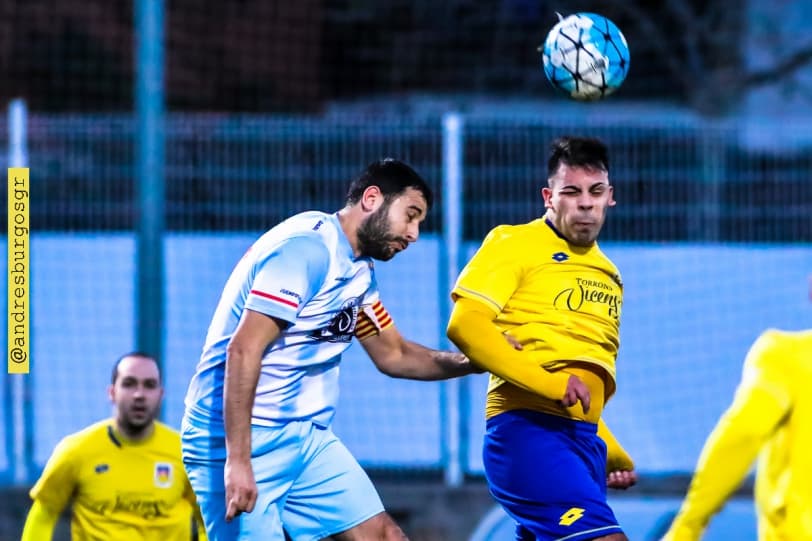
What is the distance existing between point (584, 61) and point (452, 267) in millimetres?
3340

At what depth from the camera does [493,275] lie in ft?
18.7

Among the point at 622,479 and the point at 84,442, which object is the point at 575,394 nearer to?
the point at 622,479

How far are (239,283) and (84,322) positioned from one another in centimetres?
507

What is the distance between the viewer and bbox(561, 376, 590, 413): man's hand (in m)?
5.51

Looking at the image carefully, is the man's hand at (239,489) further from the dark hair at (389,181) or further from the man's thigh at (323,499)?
the dark hair at (389,181)

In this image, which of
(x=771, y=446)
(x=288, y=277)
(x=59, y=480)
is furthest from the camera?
(x=59, y=480)

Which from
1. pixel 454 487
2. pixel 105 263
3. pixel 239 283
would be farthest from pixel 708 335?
pixel 239 283

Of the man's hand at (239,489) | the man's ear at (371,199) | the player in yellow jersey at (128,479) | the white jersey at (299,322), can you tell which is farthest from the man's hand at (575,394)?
the player in yellow jersey at (128,479)

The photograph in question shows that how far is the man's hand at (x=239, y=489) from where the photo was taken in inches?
200

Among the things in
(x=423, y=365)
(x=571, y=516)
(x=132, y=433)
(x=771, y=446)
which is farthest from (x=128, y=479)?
(x=771, y=446)

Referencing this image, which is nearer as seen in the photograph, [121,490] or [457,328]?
[457,328]

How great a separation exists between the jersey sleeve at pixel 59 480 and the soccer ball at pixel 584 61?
294 centimetres

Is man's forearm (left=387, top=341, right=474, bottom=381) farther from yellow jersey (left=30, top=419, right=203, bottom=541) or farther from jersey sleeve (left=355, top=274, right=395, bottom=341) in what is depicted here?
yellow jersey (left=30, top=419, right=203, bottom=541)

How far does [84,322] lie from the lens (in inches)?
403
